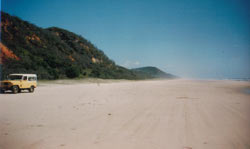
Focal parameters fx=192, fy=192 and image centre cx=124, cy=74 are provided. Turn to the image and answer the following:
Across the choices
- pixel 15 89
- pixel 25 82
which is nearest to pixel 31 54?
pixel 25 82

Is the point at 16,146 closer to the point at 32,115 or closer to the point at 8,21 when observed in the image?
the point at 32,115

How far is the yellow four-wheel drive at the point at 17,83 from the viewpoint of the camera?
56.4 feet

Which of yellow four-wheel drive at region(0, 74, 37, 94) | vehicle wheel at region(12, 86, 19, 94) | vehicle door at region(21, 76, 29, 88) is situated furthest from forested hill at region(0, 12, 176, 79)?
vehicle wheel at region(12, 86, 19, 94)

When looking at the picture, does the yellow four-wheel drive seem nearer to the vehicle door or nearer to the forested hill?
the vehicle door

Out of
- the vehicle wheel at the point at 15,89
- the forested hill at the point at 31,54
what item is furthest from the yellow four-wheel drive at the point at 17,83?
the forested hill at the point at 31,54

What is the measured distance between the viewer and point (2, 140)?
15.0 ft

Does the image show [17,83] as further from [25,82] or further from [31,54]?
[31,54]

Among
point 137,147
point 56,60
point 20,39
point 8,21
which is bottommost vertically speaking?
point 137,147

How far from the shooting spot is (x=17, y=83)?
17.7 m

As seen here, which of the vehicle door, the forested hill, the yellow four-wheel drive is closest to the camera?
the yellow four-wheel drive

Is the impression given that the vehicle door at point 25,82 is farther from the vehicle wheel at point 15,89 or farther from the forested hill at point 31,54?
the forested hill at point 31,54

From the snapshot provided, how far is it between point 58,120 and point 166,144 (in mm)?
3981

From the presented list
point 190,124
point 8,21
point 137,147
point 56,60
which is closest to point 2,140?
point 137,147

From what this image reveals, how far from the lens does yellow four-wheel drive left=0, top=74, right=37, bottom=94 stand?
56.4ft
